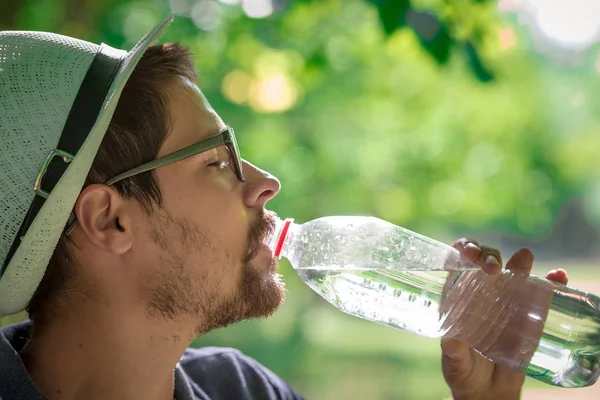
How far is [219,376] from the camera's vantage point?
145 cm

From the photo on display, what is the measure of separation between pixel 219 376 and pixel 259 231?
41cm

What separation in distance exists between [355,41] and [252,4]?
2.23 ft

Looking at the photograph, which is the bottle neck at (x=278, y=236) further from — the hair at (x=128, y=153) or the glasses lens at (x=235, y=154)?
the hair at (x=128, y=153)

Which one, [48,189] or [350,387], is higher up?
[48,189]

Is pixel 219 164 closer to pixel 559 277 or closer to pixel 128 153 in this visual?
pixel 128 153

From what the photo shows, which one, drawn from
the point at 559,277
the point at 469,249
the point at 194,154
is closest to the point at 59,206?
the point at 194,154

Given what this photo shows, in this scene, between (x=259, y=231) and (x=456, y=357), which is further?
(x=456, y=357)

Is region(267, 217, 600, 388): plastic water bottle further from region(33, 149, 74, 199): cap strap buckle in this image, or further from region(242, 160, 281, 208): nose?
region(33, 149, 74, 199): cap strap buckle

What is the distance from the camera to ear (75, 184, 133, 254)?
3.66 ft

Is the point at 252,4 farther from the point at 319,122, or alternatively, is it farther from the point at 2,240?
the point at 2,240

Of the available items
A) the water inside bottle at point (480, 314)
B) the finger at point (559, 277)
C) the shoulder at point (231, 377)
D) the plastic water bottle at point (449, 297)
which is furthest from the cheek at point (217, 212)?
the finger at point (559, 277)

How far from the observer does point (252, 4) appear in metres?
2.85

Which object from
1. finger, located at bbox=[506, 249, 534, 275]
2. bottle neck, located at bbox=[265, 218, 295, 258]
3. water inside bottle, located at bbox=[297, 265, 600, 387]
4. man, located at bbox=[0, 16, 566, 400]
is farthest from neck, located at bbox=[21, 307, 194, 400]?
finger, located at bbox=[506, 249, 534, 275]

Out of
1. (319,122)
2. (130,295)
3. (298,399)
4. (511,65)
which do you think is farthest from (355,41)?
(130,295)
